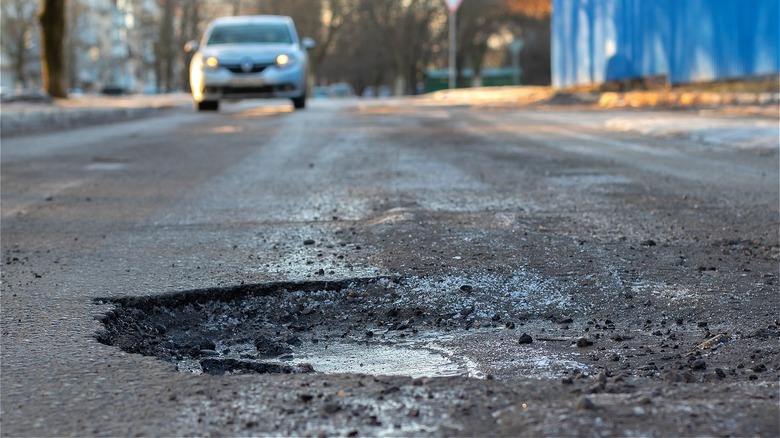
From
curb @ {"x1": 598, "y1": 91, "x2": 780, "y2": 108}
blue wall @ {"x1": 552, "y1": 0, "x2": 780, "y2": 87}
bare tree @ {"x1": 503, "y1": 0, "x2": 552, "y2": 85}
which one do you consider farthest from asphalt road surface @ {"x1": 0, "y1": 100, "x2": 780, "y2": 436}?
bare tree @ {"x1": 503, "y1": 0, "x2": 552, "y2": 85}

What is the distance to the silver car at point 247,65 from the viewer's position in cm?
1723

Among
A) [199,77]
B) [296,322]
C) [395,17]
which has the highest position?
[395,17]

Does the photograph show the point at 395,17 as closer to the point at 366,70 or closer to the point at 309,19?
the point at 309,19

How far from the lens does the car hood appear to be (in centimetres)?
1728

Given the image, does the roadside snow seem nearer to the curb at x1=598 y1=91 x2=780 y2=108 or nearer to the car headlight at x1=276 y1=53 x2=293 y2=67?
the curb at x1=598 y1=91 x2=780 y2=108

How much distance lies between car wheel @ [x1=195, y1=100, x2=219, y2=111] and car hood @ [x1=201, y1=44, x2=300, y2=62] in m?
1.15

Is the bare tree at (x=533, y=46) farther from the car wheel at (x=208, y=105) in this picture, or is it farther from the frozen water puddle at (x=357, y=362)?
the frozen water puddle at (x=357, y=362)

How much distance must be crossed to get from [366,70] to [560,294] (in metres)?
71.2

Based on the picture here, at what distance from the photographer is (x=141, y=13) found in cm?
6291

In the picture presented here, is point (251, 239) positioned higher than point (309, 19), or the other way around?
point (309, 19)

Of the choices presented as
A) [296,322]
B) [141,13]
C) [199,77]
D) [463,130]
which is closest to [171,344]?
[296,322]

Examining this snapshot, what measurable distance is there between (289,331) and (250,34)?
51.0ft

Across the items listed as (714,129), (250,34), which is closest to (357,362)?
(714,129)

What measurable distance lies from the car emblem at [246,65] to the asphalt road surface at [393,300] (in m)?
9.86
